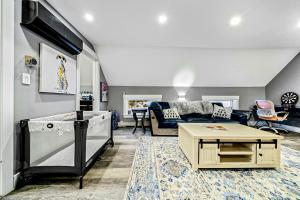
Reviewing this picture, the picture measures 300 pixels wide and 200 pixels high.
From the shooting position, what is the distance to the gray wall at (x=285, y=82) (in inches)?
188

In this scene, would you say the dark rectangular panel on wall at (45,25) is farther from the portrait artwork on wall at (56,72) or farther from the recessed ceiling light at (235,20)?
the recessed ceiling light at (235,20)

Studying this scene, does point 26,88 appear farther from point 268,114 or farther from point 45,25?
point 268,114

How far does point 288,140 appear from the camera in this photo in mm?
3771

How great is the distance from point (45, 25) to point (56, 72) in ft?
2.25

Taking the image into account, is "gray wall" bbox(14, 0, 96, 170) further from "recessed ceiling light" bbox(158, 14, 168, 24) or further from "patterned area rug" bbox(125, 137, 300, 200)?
"recessed ceiling light" bbox(158, 14, 168, 24)

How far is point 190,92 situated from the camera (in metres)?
5.55

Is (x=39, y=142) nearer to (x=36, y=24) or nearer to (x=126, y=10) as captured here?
(x=36, y=24)

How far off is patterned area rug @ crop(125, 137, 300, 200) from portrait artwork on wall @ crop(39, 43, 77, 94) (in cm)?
168

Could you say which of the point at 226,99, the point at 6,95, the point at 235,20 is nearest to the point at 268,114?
the point at 226,99

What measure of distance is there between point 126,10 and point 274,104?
560cm

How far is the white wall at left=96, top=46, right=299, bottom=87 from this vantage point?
452 cm

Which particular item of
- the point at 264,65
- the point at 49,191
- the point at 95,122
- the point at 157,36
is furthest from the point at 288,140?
the point at 49,191

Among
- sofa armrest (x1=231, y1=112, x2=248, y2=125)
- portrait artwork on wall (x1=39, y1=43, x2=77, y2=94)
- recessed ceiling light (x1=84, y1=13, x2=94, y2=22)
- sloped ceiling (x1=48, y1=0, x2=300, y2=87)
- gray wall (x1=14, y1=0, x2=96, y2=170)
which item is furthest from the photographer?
sofa armrest (x1=231, y1=112, x2=248, y2=125)

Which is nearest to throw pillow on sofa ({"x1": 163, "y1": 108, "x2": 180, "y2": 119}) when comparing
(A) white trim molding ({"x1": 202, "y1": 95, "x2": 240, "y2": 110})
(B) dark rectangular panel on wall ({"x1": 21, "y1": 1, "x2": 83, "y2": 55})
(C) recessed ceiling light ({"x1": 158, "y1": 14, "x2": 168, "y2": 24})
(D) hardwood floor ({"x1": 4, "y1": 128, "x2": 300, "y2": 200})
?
(A) white trim molding ({"x1": 202, "y1": 95, "x2": 240, "y2": 110})
